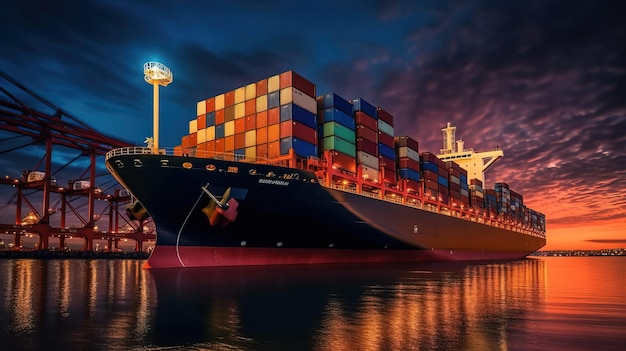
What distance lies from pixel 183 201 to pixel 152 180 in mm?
2178

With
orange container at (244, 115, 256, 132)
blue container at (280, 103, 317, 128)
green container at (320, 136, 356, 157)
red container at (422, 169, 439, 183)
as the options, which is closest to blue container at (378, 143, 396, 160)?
green container at (320, 136, 356, 157)

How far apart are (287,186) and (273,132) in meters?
5.87

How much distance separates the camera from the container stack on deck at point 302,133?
31703mm

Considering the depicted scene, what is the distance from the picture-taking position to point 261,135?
3275cm

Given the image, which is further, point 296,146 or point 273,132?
point 273,132

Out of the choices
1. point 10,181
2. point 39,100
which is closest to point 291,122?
point 39,100

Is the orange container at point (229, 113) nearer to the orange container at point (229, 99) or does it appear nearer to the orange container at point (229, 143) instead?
the orange container at point (229, 99)

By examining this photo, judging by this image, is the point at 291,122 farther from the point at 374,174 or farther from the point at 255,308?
the point at 255,308

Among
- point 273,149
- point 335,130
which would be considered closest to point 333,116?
point 335,130

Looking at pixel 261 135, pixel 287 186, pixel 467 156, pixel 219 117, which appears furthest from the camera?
pixel 467 156

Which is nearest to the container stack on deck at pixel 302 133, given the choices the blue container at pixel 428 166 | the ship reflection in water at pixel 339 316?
the blue container at pixel 428 166

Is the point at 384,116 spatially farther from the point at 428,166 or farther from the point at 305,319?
the point at 305,319

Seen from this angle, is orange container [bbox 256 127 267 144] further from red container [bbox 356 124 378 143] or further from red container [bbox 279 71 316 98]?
red container [bbox 356 124 378 143]

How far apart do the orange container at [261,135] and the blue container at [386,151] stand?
538 inches
